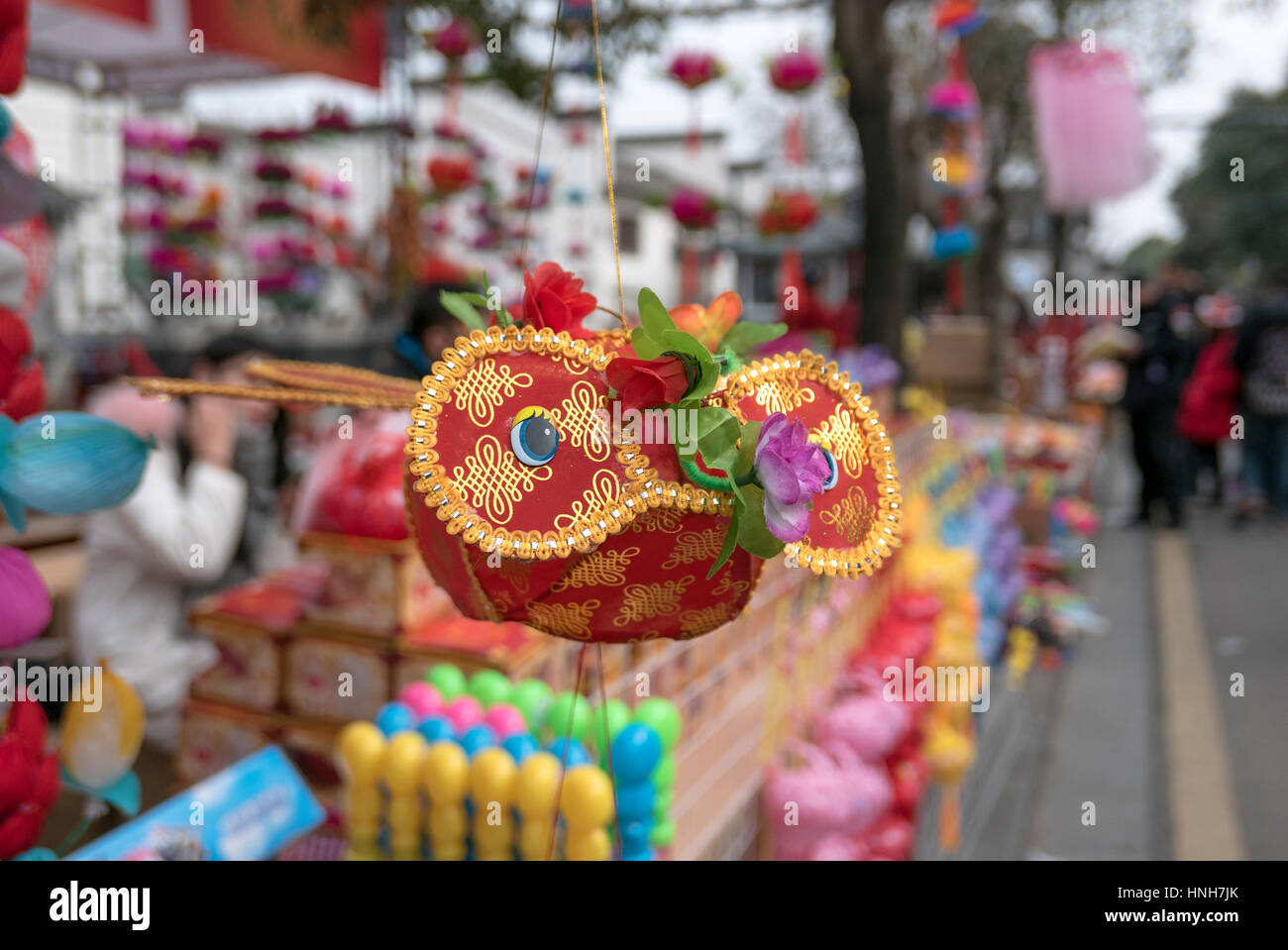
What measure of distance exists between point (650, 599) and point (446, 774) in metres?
0.74

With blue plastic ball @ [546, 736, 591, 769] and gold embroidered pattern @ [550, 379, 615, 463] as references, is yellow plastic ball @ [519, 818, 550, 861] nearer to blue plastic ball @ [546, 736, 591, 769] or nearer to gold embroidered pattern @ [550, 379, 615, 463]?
blue plastic ball @ [546, 736, 591, 769]

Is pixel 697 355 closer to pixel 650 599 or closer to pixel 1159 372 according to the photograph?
pixel 650 599

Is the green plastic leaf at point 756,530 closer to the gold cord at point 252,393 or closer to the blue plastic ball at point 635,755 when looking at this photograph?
the gold cord at point 252,393

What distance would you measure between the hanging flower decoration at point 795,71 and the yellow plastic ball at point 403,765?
5.26 meters

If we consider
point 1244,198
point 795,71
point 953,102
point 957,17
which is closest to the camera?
point 957,17

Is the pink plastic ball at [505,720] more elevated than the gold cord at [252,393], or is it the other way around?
the gold cord at [252,393]

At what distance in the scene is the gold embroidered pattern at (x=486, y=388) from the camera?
891mm

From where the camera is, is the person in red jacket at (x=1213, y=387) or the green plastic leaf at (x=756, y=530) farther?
the person in red jacket at (x=1213, y=387)

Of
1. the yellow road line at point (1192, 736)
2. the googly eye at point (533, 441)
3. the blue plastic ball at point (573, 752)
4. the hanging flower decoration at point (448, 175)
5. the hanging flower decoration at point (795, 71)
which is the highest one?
the hanging flower decoration at point (795, 71)

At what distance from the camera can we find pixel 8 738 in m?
1.08

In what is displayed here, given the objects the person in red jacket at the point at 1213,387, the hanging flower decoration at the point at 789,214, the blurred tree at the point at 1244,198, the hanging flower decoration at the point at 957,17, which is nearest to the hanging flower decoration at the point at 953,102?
the hanging flower decoration at the point at 957,17

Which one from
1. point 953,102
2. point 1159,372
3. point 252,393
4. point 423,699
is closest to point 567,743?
point 252,393

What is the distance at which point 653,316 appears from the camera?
0.88 metres
